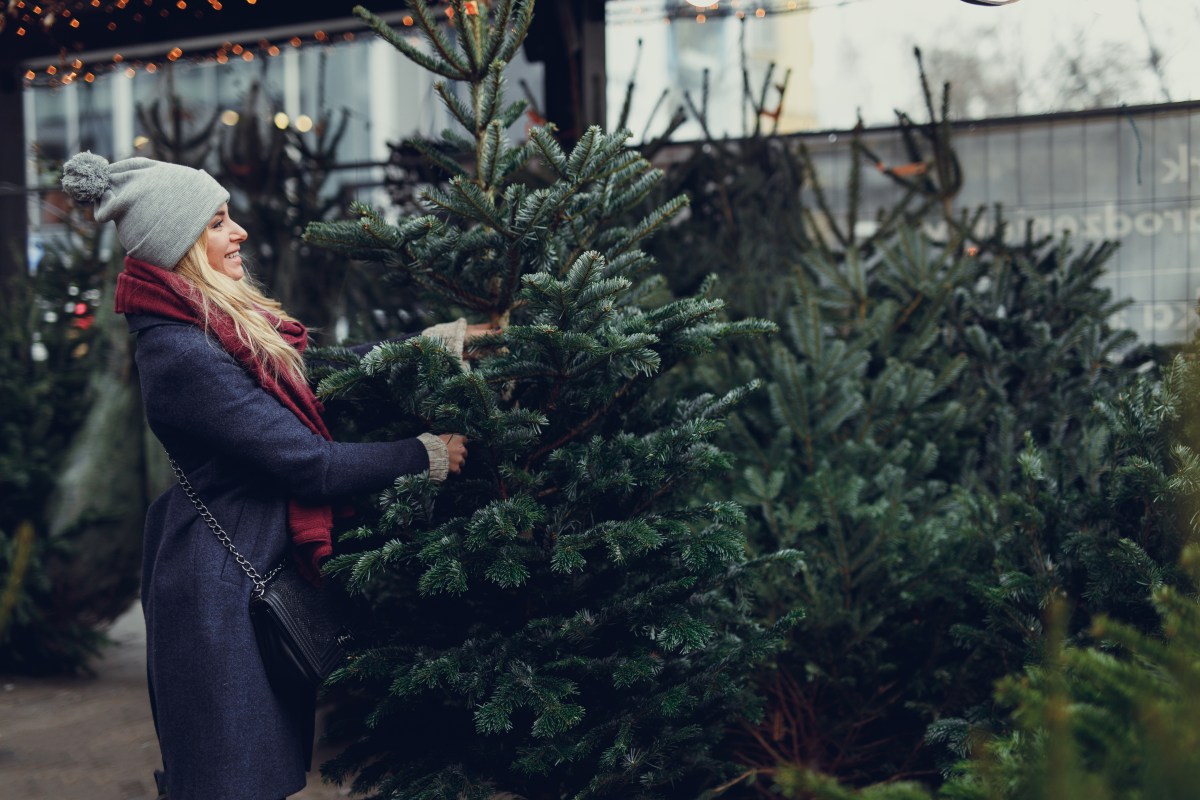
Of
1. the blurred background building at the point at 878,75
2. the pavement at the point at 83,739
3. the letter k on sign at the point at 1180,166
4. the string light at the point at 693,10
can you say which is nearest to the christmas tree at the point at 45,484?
the pavement at the point at 83,739

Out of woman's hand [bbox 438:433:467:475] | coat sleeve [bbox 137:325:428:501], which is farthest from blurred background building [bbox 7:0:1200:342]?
coat sleeve [bbox 137:325:428:501]

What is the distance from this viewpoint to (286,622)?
2250mm

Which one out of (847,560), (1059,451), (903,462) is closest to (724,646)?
(847,560)

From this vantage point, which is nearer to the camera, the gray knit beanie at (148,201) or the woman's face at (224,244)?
the gray knit beanie at (148,201)

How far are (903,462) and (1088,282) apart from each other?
1.43 meters

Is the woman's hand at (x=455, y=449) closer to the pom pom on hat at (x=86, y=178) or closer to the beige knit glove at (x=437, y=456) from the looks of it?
the beige knit glove at (x=437, y=456)

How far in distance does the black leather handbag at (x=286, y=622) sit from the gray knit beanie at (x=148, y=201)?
50 centimetres

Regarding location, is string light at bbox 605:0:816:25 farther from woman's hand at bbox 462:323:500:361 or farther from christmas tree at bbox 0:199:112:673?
woman's hand at bbox 462:323:500:361

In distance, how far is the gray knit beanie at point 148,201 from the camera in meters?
2.25

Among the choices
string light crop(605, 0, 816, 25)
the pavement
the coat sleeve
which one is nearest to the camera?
the coat sleeve

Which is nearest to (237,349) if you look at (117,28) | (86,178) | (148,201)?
(148,201)

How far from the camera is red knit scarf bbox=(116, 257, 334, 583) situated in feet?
Result: 7.33

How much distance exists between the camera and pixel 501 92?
2.63 m

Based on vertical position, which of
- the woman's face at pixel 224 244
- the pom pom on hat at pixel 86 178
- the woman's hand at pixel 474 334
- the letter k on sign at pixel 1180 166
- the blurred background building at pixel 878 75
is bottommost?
the woman's hand at pixel 474 334
